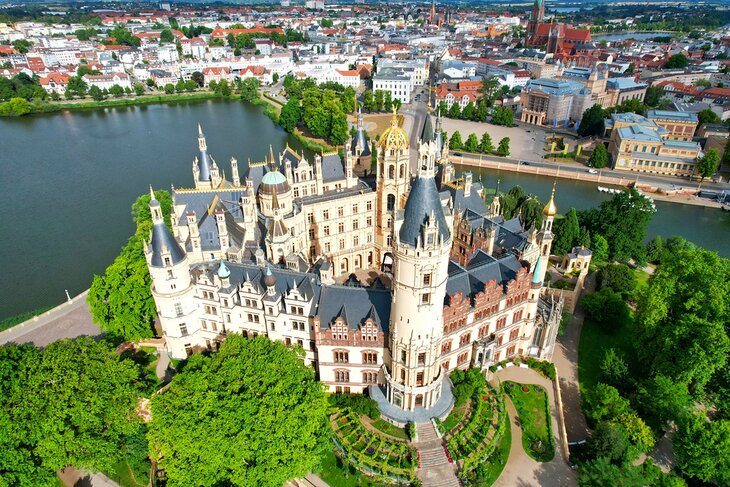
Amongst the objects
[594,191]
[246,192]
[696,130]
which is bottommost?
[594,191]

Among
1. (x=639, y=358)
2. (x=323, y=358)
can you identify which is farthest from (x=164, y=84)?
(x=639, y=358)

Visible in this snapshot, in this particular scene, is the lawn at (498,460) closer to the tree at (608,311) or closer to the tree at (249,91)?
the tree at (608,311)

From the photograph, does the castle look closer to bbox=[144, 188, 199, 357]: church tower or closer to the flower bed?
bbox=[144, 188, 199, 357]: church tower

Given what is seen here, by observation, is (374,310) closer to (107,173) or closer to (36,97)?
(107,173)

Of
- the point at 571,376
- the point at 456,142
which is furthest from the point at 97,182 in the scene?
the point at 571,376

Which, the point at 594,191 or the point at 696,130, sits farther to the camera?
the point at 696,130

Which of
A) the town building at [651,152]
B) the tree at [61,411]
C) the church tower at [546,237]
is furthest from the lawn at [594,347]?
the town building at [651,152]

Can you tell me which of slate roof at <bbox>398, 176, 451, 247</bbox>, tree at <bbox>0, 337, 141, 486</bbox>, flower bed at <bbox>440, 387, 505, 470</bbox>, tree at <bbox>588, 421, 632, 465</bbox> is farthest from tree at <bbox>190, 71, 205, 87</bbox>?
tree at <bbox>588, 421, 632, 465</bbox>
